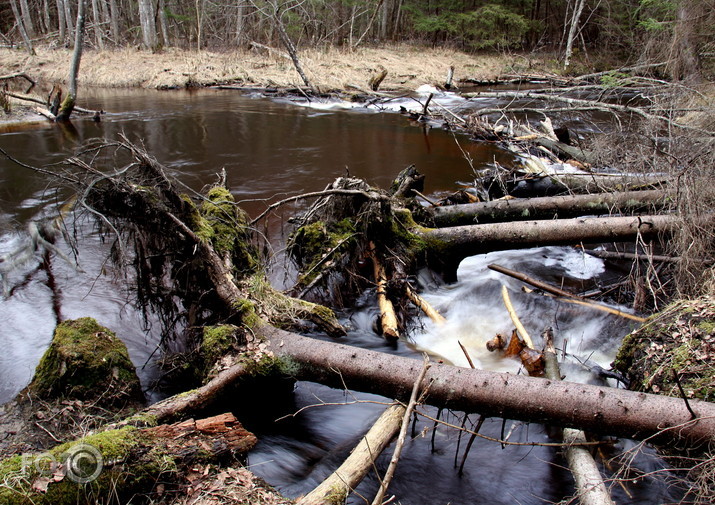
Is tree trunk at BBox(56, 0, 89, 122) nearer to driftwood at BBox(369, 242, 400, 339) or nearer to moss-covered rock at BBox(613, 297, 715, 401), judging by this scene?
driftwood at BBox(369, 242, 400, 339)

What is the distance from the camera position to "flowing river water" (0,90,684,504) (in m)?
3.45

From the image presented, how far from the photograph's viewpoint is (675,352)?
3596mm

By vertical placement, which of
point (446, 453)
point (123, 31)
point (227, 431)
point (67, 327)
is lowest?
point (446, 453)

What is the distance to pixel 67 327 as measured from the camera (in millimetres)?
3809

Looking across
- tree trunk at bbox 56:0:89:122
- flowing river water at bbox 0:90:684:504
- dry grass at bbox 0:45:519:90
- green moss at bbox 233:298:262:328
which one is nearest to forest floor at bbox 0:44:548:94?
dry grass at bbox 0:45:519:90

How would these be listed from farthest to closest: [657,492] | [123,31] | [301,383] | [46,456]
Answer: [123,31] → [301,383] → [657,492] → [46,456]

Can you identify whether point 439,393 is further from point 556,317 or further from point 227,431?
point 556,317

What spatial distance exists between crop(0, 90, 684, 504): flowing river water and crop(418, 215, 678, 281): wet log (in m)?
0.61

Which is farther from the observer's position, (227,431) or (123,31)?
(123,31)

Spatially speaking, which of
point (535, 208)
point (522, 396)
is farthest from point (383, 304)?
point (535, 208)

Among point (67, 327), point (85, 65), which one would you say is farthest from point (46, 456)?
point (85, 65)

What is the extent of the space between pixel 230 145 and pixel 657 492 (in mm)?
12208

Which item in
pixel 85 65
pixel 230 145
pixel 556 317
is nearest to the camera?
pixel 556 317

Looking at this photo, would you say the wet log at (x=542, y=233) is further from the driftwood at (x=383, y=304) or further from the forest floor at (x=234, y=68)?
the forest floor at (x=234, y=68)
